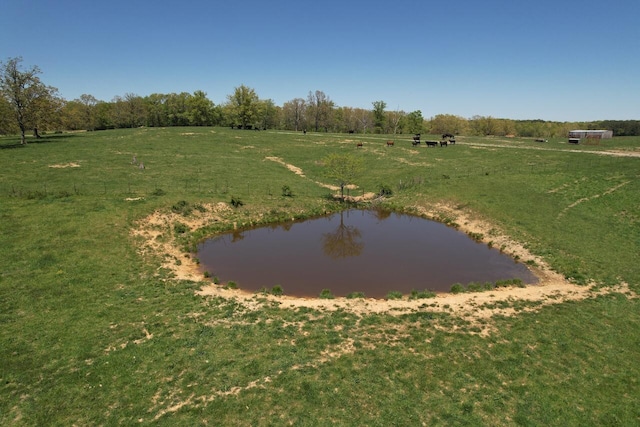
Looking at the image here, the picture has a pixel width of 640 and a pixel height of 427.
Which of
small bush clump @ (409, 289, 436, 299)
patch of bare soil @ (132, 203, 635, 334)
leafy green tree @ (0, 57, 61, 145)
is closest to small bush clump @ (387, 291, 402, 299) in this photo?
patch of bare soil @ (132, 203, 635, 334)

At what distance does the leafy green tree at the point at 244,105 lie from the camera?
105688 millimetres

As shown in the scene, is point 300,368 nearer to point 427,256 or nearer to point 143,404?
point 143,404

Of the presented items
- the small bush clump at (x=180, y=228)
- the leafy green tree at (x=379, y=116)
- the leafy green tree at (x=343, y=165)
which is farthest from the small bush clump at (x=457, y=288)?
the leafy green tree at (x=379, y=116)

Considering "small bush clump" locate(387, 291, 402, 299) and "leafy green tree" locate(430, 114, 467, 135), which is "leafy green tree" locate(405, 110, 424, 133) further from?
"small bush clump" locate(387, 291, 402, 299)

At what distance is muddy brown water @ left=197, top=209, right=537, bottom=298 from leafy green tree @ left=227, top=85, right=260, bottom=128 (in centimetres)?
8011

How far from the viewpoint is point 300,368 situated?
13492 millimetres

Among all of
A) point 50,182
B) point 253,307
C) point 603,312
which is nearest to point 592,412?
point 603,312

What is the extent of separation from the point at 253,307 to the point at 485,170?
148 feet

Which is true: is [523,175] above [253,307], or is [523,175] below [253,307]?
above

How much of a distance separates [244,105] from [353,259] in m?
91.5

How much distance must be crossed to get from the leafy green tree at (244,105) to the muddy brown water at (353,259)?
80.1 metres

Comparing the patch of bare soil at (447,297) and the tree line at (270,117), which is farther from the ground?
the tree line at (270,117)

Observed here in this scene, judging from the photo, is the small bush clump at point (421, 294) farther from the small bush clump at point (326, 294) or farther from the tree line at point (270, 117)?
the tree line at point (270, 117)

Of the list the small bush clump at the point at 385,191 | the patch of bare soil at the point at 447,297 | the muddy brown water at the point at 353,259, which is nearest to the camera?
the patch of bare soil at the point at 447,297
